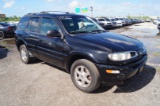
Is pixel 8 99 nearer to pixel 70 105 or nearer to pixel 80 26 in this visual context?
pixel 70 105

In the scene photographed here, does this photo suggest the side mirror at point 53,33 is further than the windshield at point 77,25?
A: No

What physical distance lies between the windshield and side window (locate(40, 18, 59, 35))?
0.27 metres

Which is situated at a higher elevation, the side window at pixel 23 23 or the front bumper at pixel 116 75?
the side window at pixel 23 23

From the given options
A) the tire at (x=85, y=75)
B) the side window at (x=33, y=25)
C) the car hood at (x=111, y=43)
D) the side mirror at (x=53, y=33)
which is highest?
the side window at (x=33, y=25)

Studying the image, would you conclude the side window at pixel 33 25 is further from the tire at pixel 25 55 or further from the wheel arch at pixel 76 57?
the wheel arch at pixel 76 57

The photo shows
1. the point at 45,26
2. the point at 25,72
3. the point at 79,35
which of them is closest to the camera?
the point at 79,35

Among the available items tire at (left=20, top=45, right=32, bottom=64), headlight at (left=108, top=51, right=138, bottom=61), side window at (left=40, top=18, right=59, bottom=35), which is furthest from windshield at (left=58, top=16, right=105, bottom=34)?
tire at (left=20, top=45, right=32, bottom=64)

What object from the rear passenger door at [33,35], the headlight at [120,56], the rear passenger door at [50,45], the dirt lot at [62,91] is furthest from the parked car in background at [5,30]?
the headlight at [120,56]

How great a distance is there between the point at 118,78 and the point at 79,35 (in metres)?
1.42

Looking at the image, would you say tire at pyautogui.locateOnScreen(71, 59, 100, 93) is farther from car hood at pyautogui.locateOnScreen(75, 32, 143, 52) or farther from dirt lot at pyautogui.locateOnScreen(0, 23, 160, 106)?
car hood at pyautogui.locateOnScreen(75, 32, 143, 52)

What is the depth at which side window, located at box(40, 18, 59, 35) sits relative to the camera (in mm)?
4535

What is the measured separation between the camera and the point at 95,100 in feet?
11.7

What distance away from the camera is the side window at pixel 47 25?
4535 mm

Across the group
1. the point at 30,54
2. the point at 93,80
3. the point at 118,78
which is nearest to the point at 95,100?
the point at 93,80
